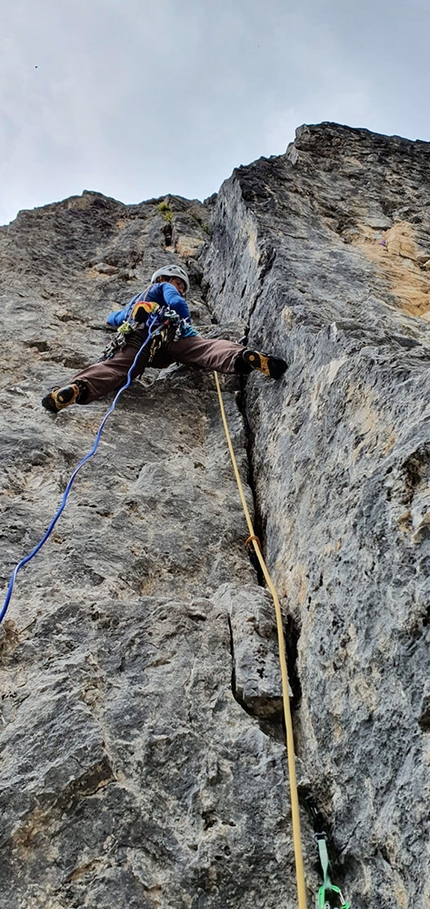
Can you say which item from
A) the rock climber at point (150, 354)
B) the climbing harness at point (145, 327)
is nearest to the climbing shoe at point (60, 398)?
the rock climber at point (150, 354)

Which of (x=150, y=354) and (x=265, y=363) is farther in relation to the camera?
(x=150, y=354)

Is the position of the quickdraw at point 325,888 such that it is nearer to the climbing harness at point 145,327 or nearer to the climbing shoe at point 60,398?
the climbing shoe at point 60,398

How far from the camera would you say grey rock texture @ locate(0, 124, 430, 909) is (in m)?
2.28

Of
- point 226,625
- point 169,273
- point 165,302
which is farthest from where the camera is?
point 169,273

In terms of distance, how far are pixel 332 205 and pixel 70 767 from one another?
7155mm

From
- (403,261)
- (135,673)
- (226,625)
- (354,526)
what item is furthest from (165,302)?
(135,673)

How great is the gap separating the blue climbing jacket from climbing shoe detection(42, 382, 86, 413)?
1.23 m

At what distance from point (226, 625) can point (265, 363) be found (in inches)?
85.0

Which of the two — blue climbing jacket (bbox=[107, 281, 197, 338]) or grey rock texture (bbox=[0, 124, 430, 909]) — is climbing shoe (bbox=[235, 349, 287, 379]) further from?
blue climbing jacket (bbox=[107, 281, 197, 338])

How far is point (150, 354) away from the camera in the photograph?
554cm

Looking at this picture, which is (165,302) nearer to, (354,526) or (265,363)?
(265,363)

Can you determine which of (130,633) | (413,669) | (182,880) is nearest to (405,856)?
(413,669)

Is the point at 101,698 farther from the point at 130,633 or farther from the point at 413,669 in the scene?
the point at 413,669

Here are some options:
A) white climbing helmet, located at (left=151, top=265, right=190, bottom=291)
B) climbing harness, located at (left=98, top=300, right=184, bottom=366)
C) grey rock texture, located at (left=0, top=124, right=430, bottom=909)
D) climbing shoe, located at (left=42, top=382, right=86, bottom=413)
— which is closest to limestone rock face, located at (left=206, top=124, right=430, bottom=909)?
grey rock texture, located at (left=0, top=124, right=430, bottom=909)
